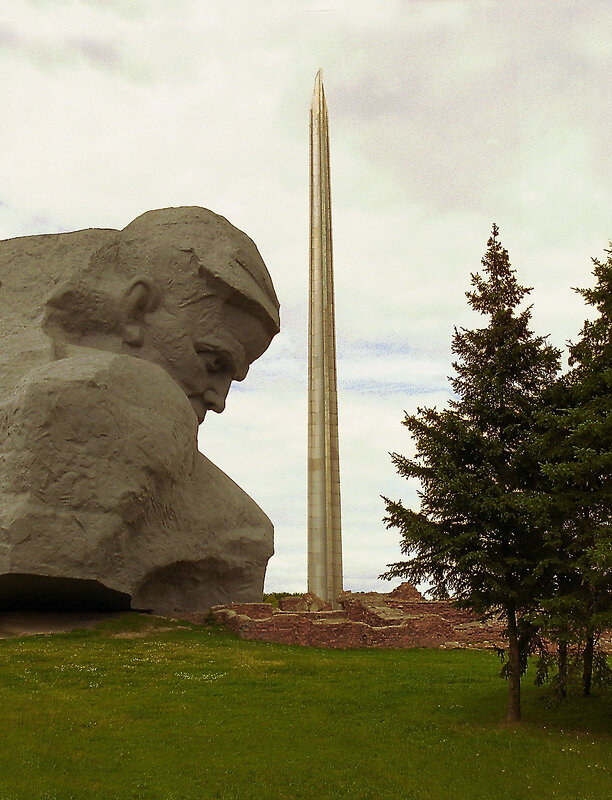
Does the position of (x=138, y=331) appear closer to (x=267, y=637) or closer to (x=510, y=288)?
(x=267, y=637)

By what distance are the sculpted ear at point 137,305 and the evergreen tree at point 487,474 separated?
447 inches

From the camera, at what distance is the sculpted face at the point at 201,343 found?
75.8ft

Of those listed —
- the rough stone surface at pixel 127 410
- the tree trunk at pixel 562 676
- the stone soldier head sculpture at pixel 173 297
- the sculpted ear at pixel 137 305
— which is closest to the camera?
the tree trunk at pixel 562 676

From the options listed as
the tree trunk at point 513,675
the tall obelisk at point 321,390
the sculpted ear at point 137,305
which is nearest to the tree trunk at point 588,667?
the tree trunk at point 513,675

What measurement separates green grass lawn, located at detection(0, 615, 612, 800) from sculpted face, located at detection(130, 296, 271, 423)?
28.7 ft

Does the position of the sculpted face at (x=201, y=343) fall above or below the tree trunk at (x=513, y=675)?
above

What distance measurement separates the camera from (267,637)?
68.2 feet

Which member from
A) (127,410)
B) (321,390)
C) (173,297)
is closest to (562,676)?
(127,410)

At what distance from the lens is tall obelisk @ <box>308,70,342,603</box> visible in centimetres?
3559

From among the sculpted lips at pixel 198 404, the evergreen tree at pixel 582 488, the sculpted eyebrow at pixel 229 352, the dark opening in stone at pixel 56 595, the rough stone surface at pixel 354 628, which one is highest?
the sculpted eyebrow at pixel 229 352

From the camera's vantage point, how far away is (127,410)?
63.6 ft

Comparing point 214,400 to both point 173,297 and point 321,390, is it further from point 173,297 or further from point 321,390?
point 321,390

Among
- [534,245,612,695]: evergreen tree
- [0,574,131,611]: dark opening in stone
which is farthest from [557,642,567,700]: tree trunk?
[0,574,131,611]: dark opening in stone

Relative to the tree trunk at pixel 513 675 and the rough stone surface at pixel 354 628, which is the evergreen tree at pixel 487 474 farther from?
→ the rough stone surface at pixel 354 628
